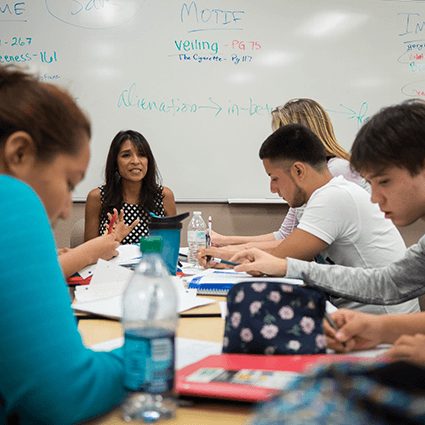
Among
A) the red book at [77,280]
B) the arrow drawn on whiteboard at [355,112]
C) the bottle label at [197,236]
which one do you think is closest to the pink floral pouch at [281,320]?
the red book at [77,280]

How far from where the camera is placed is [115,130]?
2736 millimetres

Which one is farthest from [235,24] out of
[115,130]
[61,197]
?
[61,197]

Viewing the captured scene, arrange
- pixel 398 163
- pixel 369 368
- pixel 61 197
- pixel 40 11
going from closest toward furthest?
pixel 369 368 < pixel 61 197 < pixel 398 163 < pixel 40 11

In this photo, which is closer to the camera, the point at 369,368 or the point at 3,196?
the point at 369,368

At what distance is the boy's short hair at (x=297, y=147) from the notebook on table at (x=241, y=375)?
114cm

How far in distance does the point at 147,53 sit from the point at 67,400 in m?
2.64

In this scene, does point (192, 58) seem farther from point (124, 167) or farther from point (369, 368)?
point (369, 368)

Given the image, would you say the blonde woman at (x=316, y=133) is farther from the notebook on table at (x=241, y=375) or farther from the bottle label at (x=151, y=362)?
the bottle label at (x=151, y=362)

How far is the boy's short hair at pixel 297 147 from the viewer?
164cm

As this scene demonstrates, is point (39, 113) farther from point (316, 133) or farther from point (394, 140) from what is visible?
point (316, 133)

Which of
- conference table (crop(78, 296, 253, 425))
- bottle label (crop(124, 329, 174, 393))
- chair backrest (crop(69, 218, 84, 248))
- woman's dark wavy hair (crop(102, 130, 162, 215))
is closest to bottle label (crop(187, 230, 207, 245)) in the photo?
conference table (crop(78, 296, 253, 425))

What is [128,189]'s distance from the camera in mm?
2463

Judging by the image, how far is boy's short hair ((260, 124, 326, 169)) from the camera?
1.64 metres

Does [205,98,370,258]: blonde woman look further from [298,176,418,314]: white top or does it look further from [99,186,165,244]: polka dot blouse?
[298,176,418,314]: white top
